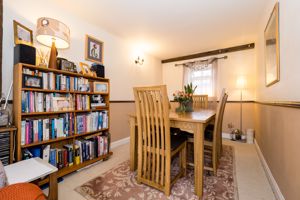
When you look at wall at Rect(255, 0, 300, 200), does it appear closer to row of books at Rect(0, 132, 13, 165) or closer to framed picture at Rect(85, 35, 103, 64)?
row of books at Rect(0, 132, 13, 165)

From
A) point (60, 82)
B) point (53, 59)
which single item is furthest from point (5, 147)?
point (53, 59)

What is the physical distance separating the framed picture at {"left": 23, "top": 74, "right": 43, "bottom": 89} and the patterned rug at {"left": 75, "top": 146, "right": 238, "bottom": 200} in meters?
1.21

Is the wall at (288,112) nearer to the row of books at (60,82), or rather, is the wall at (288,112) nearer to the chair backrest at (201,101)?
the chair backrest at (201,101)

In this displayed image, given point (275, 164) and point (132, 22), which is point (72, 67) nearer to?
point (132, 22)

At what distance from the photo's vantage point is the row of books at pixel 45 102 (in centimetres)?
141

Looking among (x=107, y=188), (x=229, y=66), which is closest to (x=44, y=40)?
(x=107, y=188)

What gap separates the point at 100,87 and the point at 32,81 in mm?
860

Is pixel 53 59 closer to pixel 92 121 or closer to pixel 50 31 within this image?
Answer: pixel 50 31

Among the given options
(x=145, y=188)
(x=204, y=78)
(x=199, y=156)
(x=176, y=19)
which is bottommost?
(x=145, y=188)

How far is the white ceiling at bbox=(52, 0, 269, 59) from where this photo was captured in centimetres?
191

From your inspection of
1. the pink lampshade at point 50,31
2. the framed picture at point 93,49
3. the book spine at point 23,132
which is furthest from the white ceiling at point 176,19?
the book spine at point 23,132

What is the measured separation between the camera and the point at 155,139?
4.73 feet

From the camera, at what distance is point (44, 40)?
168 centimetres

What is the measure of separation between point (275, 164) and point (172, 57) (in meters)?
3.53
